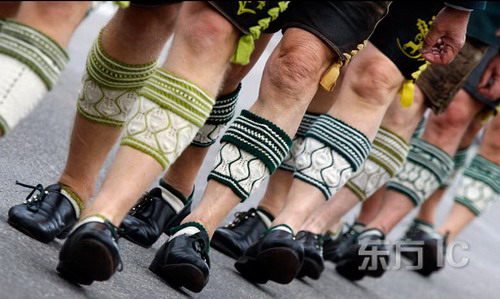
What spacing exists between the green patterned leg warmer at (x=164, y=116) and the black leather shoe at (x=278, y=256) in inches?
33.2

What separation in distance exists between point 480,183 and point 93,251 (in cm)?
411

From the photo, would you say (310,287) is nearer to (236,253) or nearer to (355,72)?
(236,253)

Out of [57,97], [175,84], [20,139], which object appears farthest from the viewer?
[57,97]

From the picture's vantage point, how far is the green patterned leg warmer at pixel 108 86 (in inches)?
149

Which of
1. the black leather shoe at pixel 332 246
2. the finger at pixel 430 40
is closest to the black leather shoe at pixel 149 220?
the finger at pixel 430 40

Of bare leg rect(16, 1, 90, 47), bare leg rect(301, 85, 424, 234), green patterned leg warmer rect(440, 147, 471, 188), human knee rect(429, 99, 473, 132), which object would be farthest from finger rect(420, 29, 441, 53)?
green patterned leg warmer rect(440, 147, 471, 188)

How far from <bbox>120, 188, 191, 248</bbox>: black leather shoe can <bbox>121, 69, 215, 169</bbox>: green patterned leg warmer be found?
930 millimetres

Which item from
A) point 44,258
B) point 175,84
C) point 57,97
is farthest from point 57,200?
point 57,97

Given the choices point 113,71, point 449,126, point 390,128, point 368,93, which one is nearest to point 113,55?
point 113,71

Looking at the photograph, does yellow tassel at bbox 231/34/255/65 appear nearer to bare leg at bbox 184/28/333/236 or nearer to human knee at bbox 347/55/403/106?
bare leg at bbox 184/28/333/236

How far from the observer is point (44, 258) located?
341 cm

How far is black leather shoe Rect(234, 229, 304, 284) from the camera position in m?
4.06

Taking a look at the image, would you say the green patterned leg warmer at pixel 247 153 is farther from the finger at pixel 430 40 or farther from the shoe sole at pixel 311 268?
the shoe sole at pixel 311 268

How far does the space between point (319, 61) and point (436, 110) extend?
1.83 m
